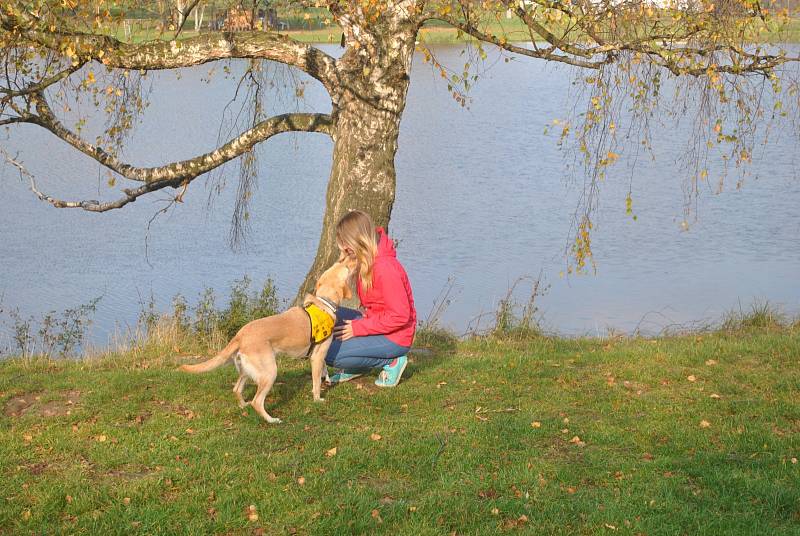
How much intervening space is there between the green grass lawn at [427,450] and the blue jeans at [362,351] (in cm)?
25

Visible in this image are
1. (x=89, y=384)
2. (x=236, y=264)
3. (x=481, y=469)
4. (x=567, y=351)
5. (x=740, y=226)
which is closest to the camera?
(x=481, y=469)

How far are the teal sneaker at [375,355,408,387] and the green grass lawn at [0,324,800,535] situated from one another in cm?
13

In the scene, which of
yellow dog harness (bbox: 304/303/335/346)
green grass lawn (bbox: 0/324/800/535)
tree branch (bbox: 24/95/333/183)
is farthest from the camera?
tree branch (bbox: 24/95/333/183)

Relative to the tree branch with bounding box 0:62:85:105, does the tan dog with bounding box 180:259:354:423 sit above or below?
below

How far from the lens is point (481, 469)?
209 inches

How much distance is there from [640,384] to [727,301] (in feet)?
24.4

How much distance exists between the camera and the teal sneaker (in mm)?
7023

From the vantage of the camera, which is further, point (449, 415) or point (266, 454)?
point (449, 415)

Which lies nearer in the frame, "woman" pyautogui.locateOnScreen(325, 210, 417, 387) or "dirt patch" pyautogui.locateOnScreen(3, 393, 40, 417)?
"dirt patch" pyautogui.locateOnScreen(3, 393, 40, 417)

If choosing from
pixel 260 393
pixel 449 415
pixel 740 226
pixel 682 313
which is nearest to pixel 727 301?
pixel 682 313

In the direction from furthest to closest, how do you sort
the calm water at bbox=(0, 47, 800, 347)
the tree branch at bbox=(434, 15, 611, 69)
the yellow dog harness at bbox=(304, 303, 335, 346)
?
the calm water at bbox=(0, 47, 800, 347), the tree branch at bbox=(434, 15, 611, 69), the yellow dog harness at bbox=(304, 303, 335, 346)

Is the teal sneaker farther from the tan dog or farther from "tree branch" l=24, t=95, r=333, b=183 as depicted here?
"tree branch" l=24, t=95, r=333, b=183

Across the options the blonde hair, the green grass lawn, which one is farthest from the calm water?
the blonde hair

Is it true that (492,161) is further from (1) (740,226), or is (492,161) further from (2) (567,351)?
(2) (567,351)
